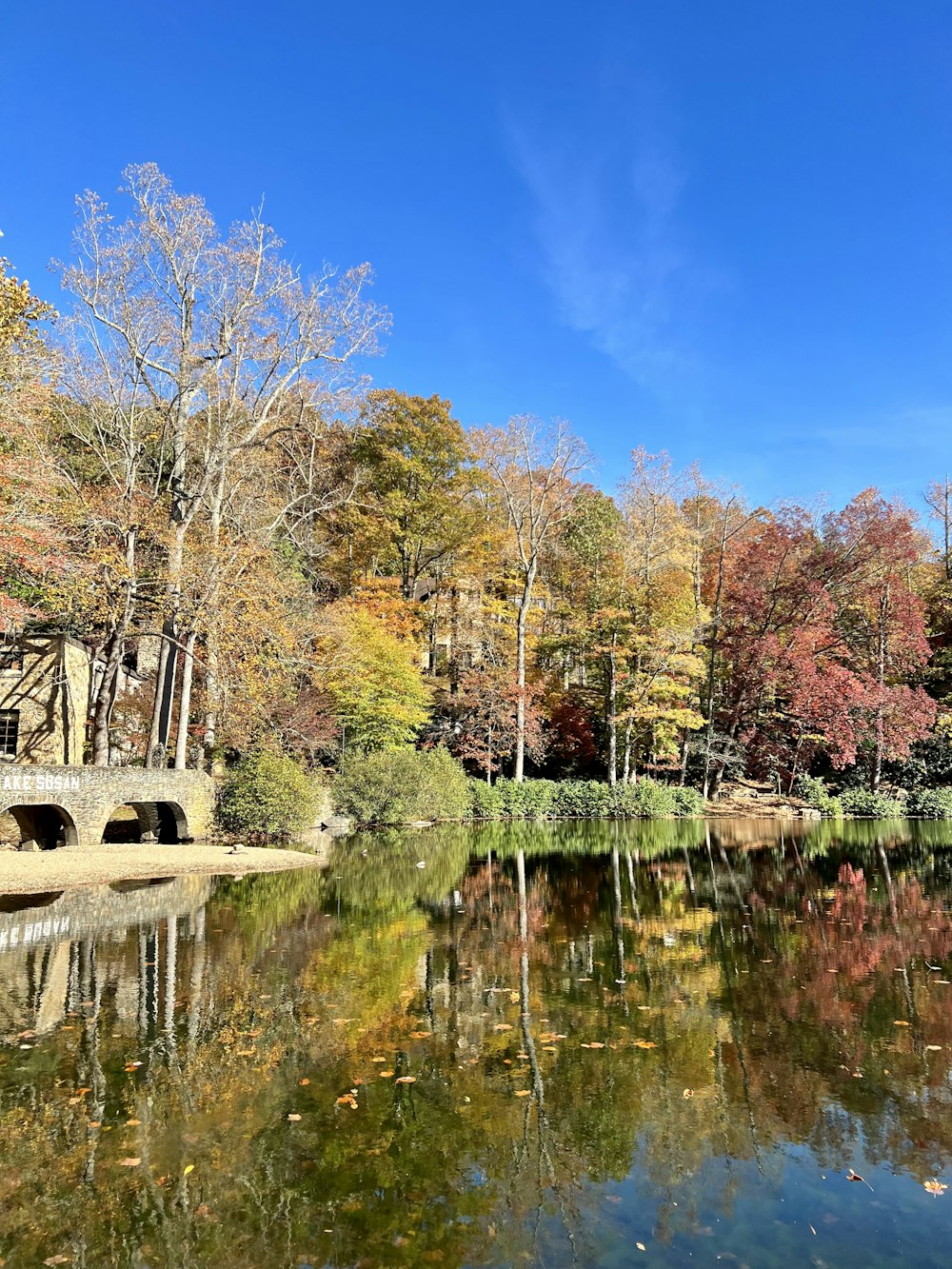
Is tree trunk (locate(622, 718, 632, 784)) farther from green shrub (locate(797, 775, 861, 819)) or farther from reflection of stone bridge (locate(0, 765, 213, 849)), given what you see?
reflection of stone bridge (locate(0, 765, 213, 849))

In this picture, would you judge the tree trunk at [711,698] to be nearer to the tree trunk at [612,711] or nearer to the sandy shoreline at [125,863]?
the tree trunk at [612,711]

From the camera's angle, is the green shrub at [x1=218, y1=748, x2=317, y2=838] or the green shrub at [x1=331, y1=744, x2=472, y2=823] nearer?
the green shrub at [x1=218, y1=748, x2=317, y2=838]

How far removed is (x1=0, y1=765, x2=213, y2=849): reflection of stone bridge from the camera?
14.5 m

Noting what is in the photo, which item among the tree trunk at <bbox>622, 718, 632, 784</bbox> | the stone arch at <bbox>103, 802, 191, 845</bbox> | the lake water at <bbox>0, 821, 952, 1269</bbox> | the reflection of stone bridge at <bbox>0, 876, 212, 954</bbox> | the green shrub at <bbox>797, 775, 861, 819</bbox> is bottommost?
the reflection of stone bridge at <bbox>0, 876, 212, 954</bbox>

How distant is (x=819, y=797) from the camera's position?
30562 mm

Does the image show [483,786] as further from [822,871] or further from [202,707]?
[822,871]

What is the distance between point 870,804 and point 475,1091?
30093mm

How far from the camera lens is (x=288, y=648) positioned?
72.2 feet

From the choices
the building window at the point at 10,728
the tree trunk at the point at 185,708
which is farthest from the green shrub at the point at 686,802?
the building window at the point at 10,728

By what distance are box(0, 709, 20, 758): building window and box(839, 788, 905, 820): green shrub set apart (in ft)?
96.0

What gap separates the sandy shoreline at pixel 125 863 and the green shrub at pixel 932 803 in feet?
80.6

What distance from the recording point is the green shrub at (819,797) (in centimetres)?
3022

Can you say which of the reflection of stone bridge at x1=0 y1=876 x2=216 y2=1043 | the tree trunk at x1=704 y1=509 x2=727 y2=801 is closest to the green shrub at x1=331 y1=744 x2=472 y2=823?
the reflection of stone bridge at x1=0 y1=876 x2=216 y2=1043

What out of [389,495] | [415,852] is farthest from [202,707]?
[389,495]
